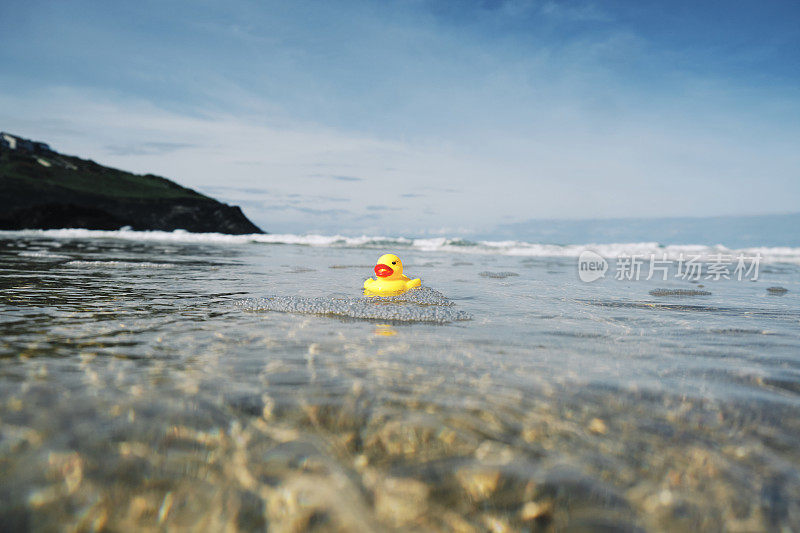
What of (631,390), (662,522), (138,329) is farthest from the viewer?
(138,329)

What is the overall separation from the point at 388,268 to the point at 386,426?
453 cm

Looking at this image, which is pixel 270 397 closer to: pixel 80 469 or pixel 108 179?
pixel 80 469

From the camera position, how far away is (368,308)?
5672mm

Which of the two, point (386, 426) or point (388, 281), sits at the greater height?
point (388, 281)

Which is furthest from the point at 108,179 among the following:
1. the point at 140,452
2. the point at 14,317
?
the point at 140,452

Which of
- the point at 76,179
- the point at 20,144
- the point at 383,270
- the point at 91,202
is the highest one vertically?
the point at 20,144

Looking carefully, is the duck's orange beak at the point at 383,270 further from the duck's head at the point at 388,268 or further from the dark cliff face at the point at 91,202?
the dark cliff face at the point at 91,202

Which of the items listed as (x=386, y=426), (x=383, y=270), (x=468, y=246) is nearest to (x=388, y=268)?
(x=383, y=270)

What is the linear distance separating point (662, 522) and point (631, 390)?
4.59 ft

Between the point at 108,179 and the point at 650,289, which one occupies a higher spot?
the point at 108,179

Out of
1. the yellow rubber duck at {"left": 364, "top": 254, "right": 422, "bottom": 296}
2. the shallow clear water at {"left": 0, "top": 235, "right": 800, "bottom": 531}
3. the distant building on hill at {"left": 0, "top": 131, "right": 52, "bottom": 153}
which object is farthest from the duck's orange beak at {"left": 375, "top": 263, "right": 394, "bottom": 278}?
the distant building on hill at {"left": 0, "top": 131, "right": 52, "bottom": 153}

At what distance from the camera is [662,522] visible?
1.63 meters

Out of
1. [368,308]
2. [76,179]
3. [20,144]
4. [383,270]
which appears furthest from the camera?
[20,144]

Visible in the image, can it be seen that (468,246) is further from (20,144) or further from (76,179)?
(20,144)
